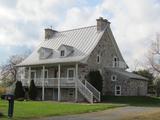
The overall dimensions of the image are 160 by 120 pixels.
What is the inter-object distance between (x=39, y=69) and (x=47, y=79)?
4.12m

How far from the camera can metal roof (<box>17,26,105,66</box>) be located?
47928 mm

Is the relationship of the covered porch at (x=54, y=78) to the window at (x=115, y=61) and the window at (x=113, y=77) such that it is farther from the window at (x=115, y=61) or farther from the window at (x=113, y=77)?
the window at (x=115, y=61)

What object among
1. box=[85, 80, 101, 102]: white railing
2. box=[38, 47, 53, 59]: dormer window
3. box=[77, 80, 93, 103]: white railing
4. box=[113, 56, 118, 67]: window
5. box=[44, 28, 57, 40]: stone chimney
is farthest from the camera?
box=[44, 28, 57, 40]: stone chimney

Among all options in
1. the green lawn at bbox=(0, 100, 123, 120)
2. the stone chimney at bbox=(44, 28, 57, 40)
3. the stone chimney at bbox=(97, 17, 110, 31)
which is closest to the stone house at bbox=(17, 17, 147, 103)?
the stone chimney at bbox=(97, 17, 110, 31)

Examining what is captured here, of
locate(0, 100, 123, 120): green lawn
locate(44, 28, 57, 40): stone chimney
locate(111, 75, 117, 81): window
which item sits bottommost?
locate(0, 100, 123, 120): green lawn

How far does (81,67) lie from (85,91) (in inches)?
155

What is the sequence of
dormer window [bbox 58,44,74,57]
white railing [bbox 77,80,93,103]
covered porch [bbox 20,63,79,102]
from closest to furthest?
white railing [bbox 77,80,93,103] < covered porch [bbox 20,63,79,102] < dormer window [bbox 58,44,74,57]

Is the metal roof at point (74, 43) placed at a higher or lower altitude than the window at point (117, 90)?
higher

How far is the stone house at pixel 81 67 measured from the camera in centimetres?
4688

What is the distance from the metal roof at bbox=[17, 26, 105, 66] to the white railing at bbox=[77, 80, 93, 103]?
2.88m

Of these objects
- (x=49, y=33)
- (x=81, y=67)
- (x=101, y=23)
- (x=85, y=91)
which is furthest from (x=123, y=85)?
(x=49, y=33)

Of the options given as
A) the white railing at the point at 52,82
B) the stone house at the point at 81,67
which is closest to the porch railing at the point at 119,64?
the stone house at the point at 81,67

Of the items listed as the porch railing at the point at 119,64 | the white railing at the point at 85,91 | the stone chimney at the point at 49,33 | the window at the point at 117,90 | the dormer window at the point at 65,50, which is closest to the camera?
the white railing at the point at 85,91

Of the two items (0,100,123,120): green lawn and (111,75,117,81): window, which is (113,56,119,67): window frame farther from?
(0,100,123,120): green lawn
